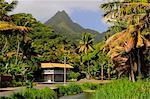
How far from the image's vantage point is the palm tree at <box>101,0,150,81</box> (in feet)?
100

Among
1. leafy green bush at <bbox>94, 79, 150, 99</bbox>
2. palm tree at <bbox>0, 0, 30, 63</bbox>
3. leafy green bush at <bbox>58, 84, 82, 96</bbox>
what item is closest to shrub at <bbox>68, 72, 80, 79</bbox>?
leafy green bush at <bbox>58, 84, 82, 96</bbox>

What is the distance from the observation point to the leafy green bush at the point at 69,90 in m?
45.0

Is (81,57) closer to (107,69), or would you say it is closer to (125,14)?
(107,69)

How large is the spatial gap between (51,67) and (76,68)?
27.3 feet

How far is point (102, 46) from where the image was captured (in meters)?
37.5

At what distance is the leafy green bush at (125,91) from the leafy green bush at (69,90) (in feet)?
85.0

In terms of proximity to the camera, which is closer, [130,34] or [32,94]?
[32,94]

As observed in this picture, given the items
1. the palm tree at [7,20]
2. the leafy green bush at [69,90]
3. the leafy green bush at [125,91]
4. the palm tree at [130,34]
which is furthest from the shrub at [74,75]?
the leafy green bush at [125,91]

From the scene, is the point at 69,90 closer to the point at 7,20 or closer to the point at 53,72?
the point at 7,20

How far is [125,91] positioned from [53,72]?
6225 cm

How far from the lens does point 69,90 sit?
47.2 meters

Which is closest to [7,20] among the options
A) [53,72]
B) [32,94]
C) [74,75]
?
[32,94]

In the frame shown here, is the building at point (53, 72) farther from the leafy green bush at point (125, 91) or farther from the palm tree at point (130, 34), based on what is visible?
the leafy green bush at point (125, 91)

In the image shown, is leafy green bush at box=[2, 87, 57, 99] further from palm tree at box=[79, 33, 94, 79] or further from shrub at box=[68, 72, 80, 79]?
palm tree at box=[79, 33, 94, 79]
